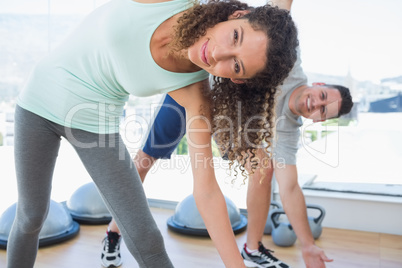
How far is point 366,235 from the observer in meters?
2.49

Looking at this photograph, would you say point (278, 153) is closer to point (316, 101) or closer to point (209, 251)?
point (316, 101)

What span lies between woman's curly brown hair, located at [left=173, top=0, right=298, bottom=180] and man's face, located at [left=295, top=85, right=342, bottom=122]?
2.54 feet

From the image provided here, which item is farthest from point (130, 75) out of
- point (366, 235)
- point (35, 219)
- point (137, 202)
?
point (366, 235)

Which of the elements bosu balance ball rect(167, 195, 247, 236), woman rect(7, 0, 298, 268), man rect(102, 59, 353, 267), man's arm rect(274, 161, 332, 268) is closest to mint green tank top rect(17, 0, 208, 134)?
woman rect(7, 0, 298, 268)

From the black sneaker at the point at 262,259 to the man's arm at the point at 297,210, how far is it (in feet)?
0.64

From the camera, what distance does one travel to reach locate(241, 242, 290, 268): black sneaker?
194cm

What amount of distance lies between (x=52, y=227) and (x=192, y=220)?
31.1 inches

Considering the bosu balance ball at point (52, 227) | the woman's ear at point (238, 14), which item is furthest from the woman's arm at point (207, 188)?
the bosu balance ball at point (52, 227)

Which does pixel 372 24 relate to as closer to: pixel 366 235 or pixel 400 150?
pixel 400 150

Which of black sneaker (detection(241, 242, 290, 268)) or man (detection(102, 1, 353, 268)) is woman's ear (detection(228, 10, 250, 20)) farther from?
black sneaker (detection(241, 242, 290, 268))

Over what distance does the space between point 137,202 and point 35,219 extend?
394mm

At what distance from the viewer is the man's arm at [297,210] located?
174 cm

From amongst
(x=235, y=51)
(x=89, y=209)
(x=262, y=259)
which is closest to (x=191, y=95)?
(x=235, y=51)

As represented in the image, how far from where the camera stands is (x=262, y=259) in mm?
1979
